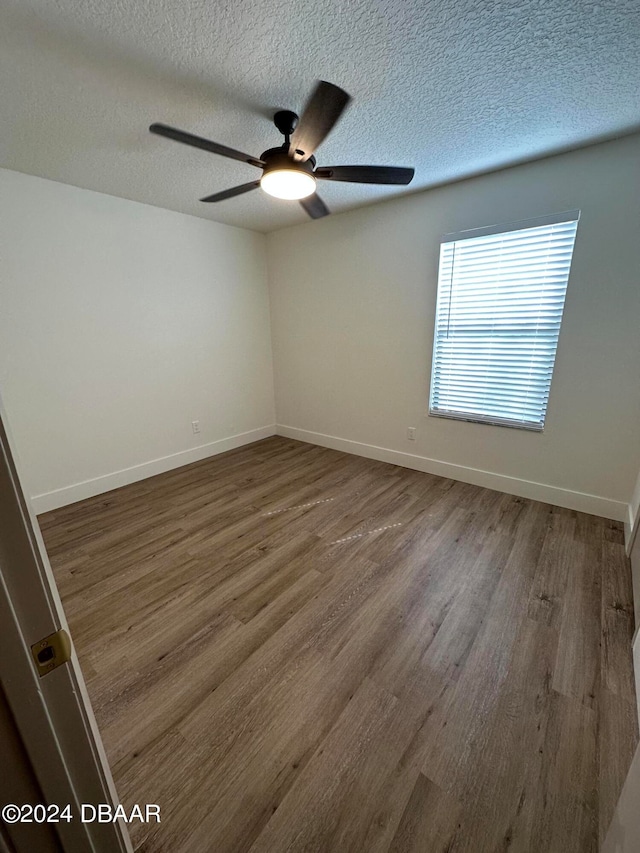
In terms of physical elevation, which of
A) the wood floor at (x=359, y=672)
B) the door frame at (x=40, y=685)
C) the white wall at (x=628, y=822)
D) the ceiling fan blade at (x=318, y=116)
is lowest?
the wood floor at (x=359, y=672)

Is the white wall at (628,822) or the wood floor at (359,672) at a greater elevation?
the white wall at (628,822)

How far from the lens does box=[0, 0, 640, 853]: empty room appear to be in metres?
1.01

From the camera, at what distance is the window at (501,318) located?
2.39m

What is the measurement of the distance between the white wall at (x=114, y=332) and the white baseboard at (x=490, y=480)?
1.50m

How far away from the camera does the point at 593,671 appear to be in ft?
4.60

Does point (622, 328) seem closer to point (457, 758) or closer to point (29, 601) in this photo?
point (457, 758)

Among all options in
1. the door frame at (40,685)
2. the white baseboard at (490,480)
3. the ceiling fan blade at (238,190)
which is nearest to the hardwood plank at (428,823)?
the door frame at (40,685)

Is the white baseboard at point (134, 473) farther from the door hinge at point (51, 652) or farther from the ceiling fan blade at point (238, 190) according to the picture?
the door hinge at point (51, 652)

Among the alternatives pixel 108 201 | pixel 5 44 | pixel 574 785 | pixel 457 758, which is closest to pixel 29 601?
pixel 457 758

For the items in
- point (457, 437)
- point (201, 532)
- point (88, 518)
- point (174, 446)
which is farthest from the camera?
point (174, 446)

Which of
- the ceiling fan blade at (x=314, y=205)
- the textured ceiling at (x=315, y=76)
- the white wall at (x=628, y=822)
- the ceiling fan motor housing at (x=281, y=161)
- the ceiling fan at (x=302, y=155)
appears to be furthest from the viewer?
the ceiling fan blade at (x=314, y=205)

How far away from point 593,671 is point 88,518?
128 inches

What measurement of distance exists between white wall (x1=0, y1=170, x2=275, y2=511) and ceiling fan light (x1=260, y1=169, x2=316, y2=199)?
174cm

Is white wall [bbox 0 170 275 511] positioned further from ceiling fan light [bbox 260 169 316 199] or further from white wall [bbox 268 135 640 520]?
ceiling fan light [bbox 260 169 316 199]
